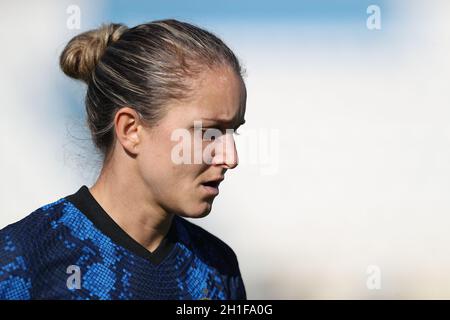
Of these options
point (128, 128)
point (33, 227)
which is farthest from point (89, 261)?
point (128, 128)

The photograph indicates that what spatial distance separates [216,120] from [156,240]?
0.35m

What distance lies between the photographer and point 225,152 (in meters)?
1.46

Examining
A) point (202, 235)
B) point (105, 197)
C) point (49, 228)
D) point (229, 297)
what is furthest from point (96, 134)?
point (229, 297)

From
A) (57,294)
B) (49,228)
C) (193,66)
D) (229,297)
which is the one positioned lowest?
(229,297)

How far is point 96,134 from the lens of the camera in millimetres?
1582

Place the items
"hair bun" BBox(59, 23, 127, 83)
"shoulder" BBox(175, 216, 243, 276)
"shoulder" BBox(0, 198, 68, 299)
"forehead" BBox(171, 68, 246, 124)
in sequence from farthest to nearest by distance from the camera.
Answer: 1. "shoulder" BBox(175, 216, 243, 276)
2. "hair bun" BBox(59, 23, 127, 83)
3. "forehead" BBox(171, 68, 246, 124)
4. "shoulder" BBox(0, 198, 68, 299)

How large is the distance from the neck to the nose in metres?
0.18

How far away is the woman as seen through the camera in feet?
4.57

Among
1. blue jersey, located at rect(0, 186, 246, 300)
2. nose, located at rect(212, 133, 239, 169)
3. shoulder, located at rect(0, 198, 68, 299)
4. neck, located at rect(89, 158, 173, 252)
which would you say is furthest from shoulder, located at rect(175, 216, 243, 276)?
shoulder, located at rect(0, 198, 68, 299)

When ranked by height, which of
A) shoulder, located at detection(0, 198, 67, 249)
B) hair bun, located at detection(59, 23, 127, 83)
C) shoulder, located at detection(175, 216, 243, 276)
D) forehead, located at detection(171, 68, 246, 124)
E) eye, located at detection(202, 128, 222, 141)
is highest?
hair bun, located at detection(59, 23, 127, 83)

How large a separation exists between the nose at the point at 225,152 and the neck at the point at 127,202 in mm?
185

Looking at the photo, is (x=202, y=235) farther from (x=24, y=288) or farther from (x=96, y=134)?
(x=24, y=288)

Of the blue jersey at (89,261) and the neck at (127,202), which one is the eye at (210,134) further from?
the blue jersey at (89,261)

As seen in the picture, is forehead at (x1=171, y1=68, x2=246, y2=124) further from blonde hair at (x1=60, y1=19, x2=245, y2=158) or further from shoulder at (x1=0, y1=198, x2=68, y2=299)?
shoulder at (x1=0, y1=198, x2=68, y2=299)
